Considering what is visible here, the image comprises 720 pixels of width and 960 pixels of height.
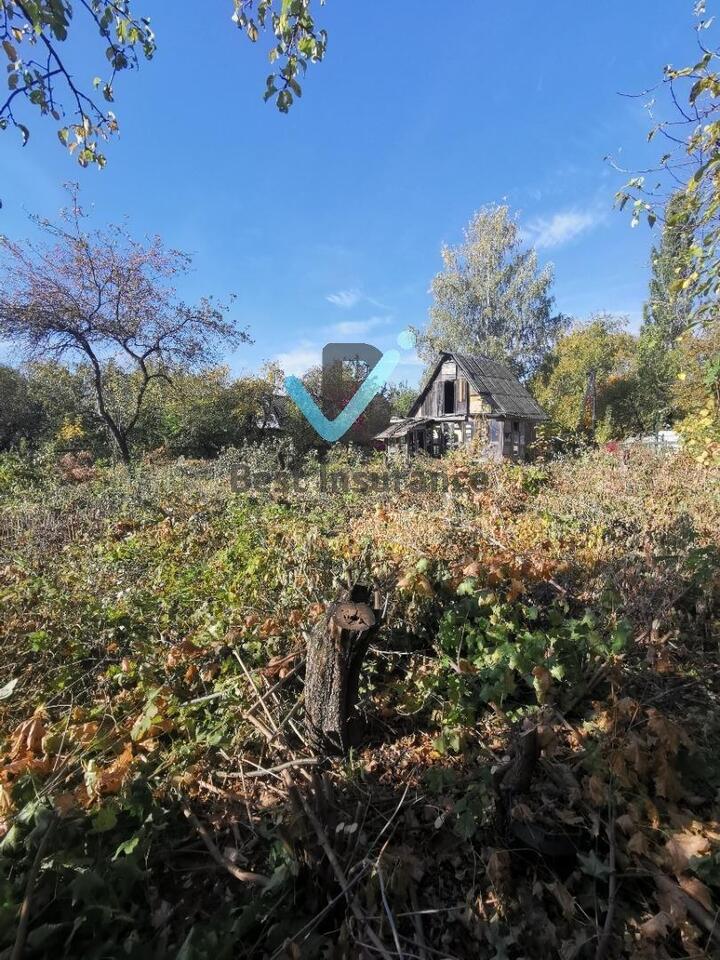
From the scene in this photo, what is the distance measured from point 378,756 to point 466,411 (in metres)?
17.8

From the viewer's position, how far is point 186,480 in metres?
8.84

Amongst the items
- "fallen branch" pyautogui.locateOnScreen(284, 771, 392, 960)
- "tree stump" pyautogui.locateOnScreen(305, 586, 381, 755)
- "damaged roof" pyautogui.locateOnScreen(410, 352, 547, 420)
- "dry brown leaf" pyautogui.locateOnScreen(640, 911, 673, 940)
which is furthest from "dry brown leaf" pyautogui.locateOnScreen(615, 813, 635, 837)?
"damaged roof" pyautogui.locateOnScreen(410, 352, 547, 420)

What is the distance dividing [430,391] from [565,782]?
19.5 metres

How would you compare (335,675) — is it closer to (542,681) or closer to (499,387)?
(542,681)

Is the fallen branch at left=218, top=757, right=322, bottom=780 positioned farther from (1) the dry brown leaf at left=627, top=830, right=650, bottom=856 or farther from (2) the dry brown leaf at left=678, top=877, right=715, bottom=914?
(2) the dry brown leaf at left=678, top=877, right=715, bottom=914

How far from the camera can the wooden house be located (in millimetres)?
17719

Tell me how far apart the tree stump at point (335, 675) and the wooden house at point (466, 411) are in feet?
48.8

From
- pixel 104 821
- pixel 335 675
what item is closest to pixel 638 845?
pixel 335 675

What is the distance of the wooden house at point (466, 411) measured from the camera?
1772cm

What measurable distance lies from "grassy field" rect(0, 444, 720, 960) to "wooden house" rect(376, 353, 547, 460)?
45.0 feet

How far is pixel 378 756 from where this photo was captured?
7.38 ft

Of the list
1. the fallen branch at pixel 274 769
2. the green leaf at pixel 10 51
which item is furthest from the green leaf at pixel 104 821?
the green leaf at pixel 10 51

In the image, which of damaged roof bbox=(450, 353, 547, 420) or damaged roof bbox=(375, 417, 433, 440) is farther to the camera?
damaged roof bbox=(375, 417, 433, 440)

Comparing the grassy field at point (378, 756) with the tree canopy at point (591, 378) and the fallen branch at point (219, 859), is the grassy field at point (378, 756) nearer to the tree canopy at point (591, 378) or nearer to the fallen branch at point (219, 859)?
the fallen branch at point (219, 859)
